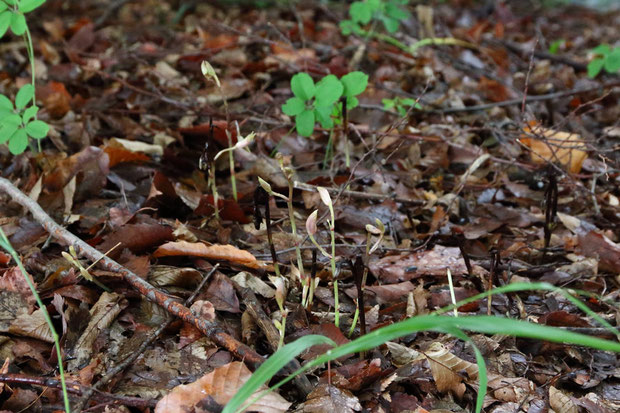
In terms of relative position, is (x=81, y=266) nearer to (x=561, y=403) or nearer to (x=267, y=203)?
(x=267, y=203)

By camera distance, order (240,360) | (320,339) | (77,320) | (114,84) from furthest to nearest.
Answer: (114,84) < (77,320) < (240,360) < (320,339)

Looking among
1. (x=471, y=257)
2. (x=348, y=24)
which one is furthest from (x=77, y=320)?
(x=348, y=24)

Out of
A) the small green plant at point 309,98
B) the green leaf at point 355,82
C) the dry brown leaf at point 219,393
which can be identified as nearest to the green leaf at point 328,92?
the small green plant at point 309,98

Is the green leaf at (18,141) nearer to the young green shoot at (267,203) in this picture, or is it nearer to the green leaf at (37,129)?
the green leaf at (37,129)

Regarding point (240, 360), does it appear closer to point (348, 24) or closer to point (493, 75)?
point (348, 24)

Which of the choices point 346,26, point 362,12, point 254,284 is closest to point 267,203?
point 254,284
